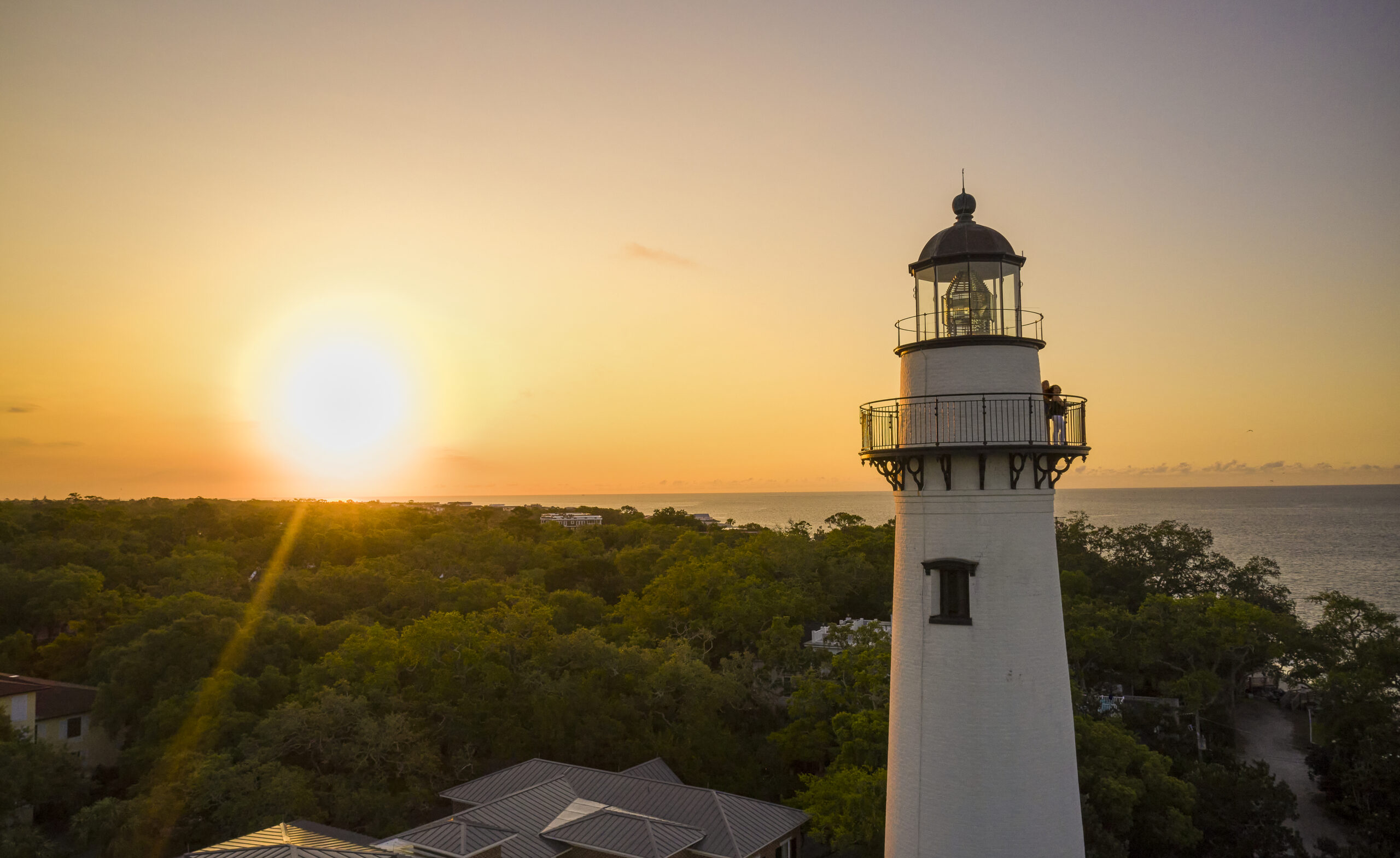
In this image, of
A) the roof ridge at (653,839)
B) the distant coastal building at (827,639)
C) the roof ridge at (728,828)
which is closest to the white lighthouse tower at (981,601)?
the roof ridge at (653,839)

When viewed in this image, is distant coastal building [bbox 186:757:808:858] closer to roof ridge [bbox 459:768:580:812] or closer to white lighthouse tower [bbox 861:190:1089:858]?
→ roof ridge [bbox 459:768:580:812]

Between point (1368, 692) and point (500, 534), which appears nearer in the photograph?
point (1368, 692)

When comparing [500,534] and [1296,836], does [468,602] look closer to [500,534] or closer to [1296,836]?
[500,534]

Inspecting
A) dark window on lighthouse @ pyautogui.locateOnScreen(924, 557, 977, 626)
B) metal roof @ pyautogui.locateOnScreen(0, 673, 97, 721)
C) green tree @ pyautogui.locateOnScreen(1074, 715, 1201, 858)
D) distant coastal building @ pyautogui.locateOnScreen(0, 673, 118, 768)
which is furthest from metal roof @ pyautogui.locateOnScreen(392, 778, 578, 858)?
metal roof @ pyautogui.locateOnScreen(0, 673, 97, 721)

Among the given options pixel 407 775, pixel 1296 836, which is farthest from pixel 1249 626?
pixel 407 775

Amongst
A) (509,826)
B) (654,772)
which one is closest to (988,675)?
(509,826)

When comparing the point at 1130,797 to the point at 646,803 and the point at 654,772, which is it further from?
the point at 654,772
